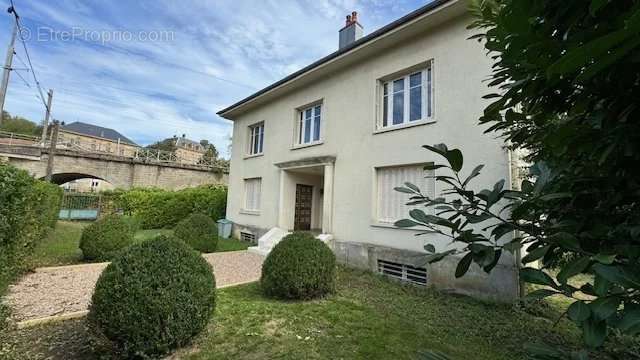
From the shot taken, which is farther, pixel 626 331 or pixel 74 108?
pixel 74 108

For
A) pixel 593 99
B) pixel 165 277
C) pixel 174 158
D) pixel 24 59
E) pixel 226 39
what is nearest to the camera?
pixel 593 99

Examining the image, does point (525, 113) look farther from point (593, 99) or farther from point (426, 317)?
point (426, 317)

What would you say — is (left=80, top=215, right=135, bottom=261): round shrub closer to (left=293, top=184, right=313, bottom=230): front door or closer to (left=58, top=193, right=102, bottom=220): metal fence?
(left=293, top=184, right=313, bottom=230): front door

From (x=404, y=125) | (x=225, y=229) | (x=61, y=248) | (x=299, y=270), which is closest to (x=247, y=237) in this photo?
(x=225, y=229)

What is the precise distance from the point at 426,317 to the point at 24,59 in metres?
20.9

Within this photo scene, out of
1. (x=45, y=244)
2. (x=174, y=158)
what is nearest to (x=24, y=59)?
(x=45, y=244)

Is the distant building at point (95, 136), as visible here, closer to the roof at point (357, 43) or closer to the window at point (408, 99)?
the roof at point (357, 43)

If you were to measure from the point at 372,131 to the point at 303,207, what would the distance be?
17.8 ft

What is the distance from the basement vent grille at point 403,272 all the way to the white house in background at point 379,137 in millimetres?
28

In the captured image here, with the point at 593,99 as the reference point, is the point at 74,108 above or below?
above

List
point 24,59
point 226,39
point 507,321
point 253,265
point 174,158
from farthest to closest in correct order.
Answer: point 174,158
point 24,59
point 226,39
point 253,265
point 507,321

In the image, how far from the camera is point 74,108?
83.0ft

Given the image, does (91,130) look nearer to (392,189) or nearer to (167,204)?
(167,204)

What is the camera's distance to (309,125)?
1210 cm
